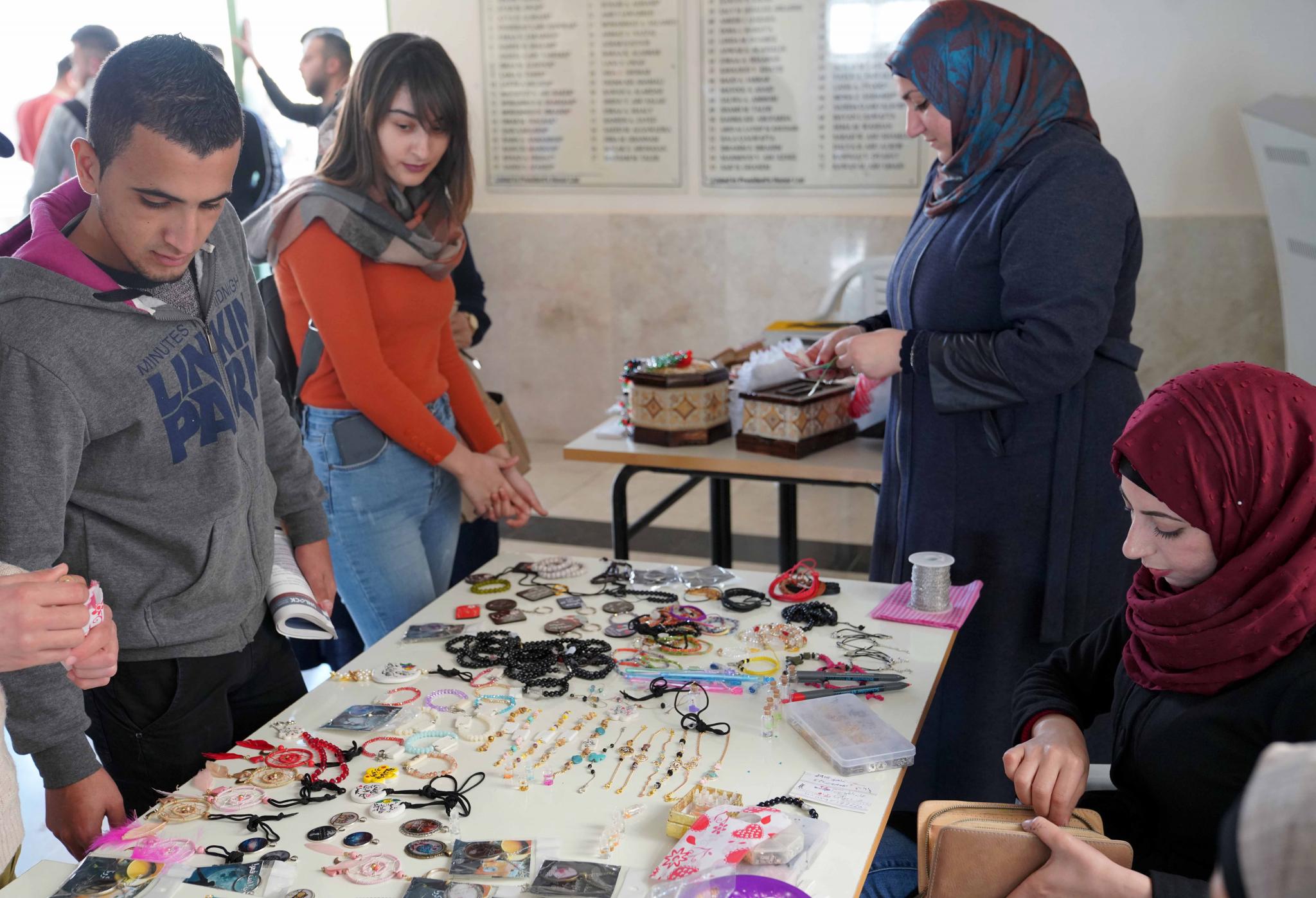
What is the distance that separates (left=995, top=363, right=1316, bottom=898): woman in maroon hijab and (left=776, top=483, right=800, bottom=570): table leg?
195 centimetres

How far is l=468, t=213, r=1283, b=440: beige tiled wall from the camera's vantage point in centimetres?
448

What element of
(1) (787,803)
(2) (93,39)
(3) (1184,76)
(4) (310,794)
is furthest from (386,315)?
(3) (1184,76)

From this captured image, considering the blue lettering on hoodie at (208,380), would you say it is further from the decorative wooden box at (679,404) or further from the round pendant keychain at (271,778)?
the decorative wooden box at (679,404)

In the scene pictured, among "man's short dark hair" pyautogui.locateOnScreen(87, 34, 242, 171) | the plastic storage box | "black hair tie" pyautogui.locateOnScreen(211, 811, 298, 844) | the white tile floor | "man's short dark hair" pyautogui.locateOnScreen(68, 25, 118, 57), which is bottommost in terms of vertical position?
the white tile floor

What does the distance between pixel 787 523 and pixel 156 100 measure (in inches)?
96.6

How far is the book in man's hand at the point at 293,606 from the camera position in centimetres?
164

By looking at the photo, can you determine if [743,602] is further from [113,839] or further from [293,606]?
[113,839]

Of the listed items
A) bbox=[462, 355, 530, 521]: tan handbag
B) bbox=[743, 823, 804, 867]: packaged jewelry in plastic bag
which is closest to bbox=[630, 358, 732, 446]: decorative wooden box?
bbox=[462, 355, 530, 521]: tan handbag

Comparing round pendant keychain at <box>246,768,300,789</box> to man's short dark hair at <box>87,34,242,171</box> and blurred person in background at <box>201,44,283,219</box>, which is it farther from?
blurred person in background at <box>201,44,283,219</box>

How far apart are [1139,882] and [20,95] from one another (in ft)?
16.6

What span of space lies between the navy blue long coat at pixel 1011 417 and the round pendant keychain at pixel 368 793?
47.9 inches

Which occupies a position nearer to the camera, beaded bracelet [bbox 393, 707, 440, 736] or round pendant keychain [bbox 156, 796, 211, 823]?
round pendant keychain [bbox 156, 796, 211, 823]

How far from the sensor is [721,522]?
344cm

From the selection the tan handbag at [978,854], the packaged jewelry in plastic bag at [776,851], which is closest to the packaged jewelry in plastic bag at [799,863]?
the packaged jewelry in plastic bag at [776,851]
